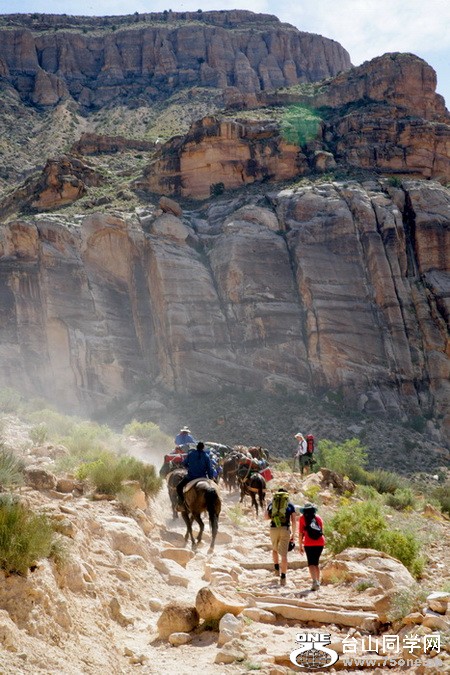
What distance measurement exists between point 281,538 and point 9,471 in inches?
162

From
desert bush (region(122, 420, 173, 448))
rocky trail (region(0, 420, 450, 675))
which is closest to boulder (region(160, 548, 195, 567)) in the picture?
rocky trail (region(0, 420, 450, 675))

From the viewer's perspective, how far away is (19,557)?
5910 millimetres

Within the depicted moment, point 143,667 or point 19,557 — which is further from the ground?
point 19,557

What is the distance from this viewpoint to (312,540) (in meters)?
9.28

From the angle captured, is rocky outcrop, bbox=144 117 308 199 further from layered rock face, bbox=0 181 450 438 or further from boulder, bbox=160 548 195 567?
boulder, bbox=160 548 195 567

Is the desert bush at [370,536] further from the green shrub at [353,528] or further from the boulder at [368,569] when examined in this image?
the boulder at [368,569]

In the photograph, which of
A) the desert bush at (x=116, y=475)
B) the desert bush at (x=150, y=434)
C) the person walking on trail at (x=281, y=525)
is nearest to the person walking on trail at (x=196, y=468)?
the desert bush at (x=116, y=475)

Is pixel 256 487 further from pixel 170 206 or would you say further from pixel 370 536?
pixel 170 206

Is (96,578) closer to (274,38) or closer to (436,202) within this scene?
(436,202)

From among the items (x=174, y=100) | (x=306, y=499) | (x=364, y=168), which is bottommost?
(x=306, y=499)

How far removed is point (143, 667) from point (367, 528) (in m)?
5.94

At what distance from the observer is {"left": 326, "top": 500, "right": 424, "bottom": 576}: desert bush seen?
34.0 feet

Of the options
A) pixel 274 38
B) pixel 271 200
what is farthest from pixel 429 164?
pixel 274 38

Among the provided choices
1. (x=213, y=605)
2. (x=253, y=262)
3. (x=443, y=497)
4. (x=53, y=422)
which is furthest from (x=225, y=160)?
(x=213, y=605)
